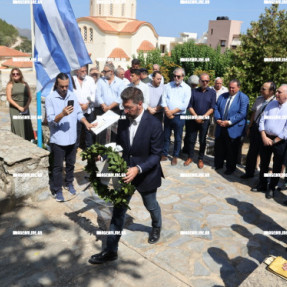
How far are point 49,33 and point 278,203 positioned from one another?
5235mm

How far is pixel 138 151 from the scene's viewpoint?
353cm

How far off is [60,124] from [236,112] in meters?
3.72

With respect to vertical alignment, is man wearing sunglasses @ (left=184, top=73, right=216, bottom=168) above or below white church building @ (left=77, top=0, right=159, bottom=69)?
below

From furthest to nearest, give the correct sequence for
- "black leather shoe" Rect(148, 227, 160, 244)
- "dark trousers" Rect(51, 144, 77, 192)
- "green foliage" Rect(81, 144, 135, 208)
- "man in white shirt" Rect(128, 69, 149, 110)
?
"man in white shirt" Rect(128, 69, 149, 110), "dark trousers" Rect(51, 144, 77, 192), "black leather shoe" Rect(148, 227, 160, 244), "green foliage" Rect(81, 144, 135, 208)

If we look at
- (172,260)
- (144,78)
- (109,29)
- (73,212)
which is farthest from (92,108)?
(109,29)

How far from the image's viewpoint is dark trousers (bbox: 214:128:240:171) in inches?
261

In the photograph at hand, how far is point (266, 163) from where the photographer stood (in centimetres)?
584

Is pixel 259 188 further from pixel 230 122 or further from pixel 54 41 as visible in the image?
pixel 54 41

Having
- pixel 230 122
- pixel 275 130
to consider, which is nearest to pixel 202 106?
pixel 230 122

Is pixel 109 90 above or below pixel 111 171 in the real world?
above

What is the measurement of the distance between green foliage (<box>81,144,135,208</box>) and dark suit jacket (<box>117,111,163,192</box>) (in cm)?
22

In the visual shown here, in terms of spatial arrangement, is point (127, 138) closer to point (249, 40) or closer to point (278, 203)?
point (278, 203)

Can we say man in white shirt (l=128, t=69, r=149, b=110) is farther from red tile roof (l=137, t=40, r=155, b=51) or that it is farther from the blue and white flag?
red tile roof (l=137, t=40, r=155, b=51)

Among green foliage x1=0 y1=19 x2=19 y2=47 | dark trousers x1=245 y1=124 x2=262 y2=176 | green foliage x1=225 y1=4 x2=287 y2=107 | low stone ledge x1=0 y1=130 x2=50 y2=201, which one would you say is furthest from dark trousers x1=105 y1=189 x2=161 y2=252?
green foliage x1=0 y1=19 x2=19 y2=47
